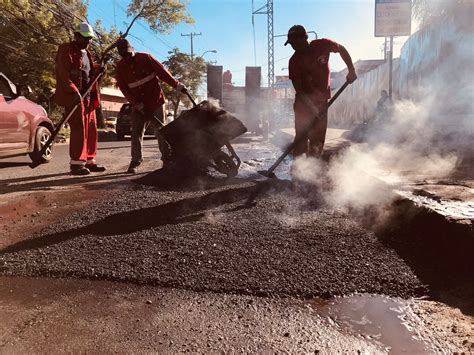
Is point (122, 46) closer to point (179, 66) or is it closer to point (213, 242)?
point (213, 242)

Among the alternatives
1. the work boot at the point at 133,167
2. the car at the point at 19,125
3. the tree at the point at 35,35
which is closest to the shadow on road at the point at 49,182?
the work boot at the point at 133,167

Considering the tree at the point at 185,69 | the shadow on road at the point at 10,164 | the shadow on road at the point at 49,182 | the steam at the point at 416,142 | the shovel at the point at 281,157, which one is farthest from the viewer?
the tree at the point at 185,69

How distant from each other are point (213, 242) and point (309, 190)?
1.91 metres

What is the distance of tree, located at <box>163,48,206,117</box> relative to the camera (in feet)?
119

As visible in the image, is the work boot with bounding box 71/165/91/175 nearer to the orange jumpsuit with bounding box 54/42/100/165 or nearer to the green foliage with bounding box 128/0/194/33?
the orange jumpsuit with bounding box 54/42/100/165

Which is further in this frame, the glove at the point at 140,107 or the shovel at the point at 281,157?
the glove at the point at 140,107

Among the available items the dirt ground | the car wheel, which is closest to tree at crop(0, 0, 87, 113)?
the car wheel

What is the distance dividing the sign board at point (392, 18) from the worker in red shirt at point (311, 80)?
1243 cm

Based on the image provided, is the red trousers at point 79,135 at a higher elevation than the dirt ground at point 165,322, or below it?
higher

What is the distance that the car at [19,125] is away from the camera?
5602 millimetres

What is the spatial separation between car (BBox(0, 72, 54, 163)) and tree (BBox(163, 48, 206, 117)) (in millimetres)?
29327

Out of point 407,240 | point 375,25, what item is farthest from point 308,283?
point 375,25

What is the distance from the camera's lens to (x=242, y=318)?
1.63 metres

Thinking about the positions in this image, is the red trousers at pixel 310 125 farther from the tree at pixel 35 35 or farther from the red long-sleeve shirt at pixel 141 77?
the tree at pixel 35 35
